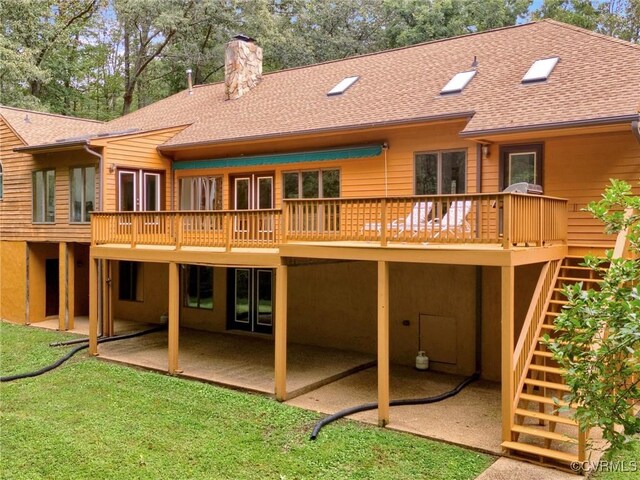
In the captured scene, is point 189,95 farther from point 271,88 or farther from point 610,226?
point 610,226

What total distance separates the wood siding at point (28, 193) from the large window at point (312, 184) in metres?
5.46

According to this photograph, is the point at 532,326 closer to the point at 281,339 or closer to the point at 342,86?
the point at 281,339

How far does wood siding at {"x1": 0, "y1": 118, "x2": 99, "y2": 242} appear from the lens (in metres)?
15.7

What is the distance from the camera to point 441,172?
37.6 ft

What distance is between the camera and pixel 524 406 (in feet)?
30.3

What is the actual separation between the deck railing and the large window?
6.86ft

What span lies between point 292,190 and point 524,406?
746cm

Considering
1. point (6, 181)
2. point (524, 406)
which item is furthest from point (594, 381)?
point (6, 181)

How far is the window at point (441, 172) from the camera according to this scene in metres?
11.2

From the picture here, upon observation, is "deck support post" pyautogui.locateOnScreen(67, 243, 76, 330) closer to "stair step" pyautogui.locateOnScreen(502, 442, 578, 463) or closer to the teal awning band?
the teal awning band

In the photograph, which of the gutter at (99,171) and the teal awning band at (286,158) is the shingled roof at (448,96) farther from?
the gutter at (99,171)

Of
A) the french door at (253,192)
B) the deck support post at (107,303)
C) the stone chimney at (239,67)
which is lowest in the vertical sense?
the deck support post at (107,303)

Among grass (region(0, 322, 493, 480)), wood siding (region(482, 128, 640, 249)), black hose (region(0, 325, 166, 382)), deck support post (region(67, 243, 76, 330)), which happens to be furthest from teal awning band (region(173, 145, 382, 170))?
grass (region(0, 322, 493, 480))

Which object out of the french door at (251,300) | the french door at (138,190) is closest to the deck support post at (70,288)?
the french door at (138,190)
